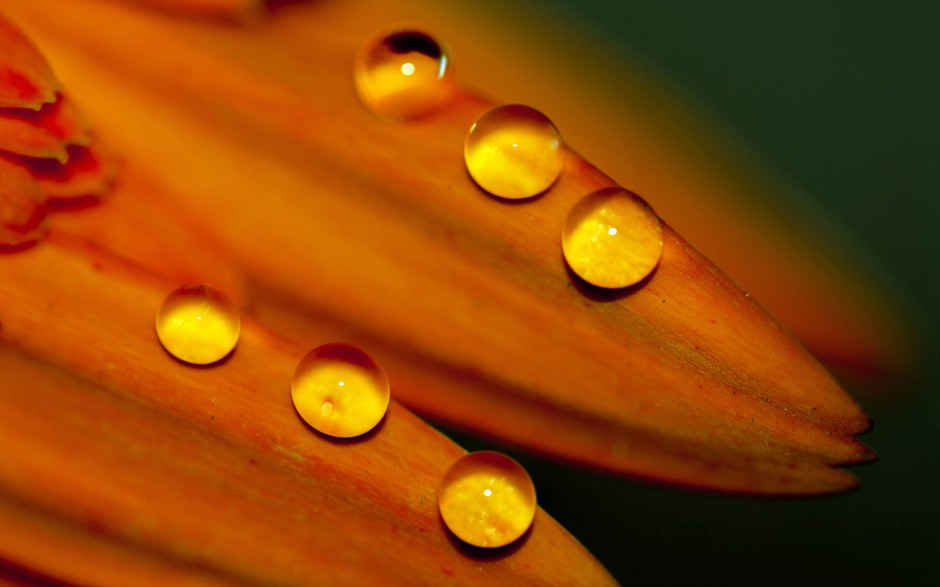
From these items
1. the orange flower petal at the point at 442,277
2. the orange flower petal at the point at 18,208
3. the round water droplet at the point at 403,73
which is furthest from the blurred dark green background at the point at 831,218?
the orange flower petal at the point at 18,208

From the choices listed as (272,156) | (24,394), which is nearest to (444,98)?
Result: (272,156)

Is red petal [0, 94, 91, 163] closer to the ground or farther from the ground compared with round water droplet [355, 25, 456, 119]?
closer to the ground

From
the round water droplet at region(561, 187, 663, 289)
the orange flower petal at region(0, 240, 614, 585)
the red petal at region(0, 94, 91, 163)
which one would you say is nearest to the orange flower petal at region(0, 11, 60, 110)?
the red petal at region(0, 94, 91, 163)

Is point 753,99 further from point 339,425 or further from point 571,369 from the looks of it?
point 339,425

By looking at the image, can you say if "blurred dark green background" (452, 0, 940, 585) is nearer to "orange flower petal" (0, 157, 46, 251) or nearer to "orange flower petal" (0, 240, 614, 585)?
"orange flower petal" (0, 240, 614, 585)

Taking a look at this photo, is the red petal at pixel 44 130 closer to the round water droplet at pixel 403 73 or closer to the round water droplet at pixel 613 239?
the round water droplet at pixel 403 73

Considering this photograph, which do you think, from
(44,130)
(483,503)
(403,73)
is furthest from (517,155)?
(44,130)

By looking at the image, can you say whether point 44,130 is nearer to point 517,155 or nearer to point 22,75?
point 22,75
